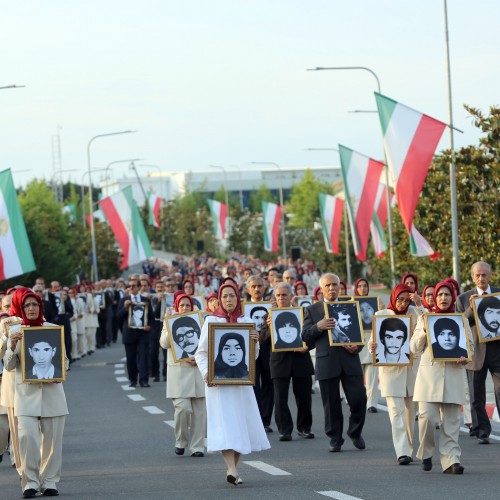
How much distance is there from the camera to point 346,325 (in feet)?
49.5

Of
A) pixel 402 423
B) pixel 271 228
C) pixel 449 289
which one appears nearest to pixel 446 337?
pixel 449 289

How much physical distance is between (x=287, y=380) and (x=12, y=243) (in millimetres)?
13497

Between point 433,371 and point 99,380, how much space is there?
16330 millimetres

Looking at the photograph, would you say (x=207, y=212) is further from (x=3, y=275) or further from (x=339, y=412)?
(x=339, y=412)

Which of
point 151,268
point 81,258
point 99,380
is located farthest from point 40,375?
point 81,258

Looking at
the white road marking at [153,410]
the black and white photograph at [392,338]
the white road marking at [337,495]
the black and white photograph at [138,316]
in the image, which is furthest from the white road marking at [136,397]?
the white road marking at [337,495]

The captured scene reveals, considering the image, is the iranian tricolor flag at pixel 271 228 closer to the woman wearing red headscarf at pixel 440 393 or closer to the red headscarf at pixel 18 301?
the woman wearing red headscarf at pixel 440 393

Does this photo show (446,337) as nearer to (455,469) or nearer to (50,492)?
(455,469)

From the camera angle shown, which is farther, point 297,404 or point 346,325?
point 297,404

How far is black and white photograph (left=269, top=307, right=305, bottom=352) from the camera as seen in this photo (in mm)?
17000

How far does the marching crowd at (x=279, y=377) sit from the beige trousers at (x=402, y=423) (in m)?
0.01

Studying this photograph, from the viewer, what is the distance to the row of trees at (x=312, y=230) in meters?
26.3

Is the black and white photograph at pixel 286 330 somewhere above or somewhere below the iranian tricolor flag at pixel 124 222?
below

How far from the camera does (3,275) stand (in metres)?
29.4
